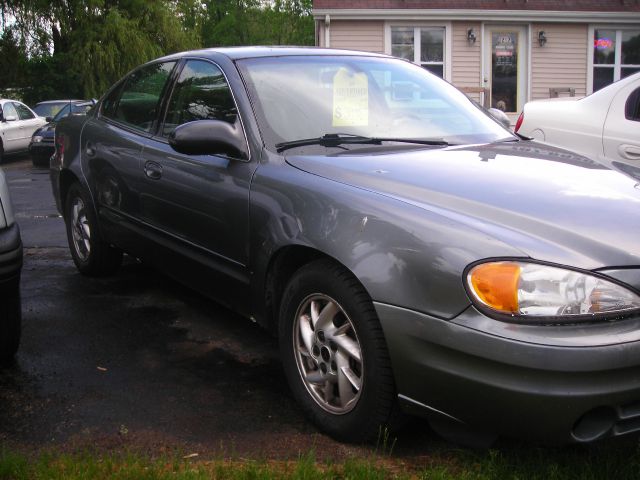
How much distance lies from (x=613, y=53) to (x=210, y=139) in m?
16.9

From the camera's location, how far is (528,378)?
92.5 inches

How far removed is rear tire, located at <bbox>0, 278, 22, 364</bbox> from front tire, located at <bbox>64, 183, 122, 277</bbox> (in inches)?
59.9

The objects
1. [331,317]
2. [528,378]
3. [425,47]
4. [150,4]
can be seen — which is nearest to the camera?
[528,378]

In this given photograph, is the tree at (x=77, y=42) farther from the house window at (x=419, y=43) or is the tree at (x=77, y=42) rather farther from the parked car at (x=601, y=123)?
the parked car at (x=601, y=123)

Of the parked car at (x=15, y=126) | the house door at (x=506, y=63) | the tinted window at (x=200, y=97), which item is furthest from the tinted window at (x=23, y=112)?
the tinted window at (x=200, y=97)

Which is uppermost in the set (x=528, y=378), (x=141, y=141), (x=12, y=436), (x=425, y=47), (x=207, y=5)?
(x=207, y=5)

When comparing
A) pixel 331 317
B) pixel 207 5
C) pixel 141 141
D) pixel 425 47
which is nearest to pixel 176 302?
pixel 141 141

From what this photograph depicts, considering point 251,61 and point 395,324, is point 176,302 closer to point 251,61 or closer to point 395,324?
point 251,61

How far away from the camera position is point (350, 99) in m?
3.87

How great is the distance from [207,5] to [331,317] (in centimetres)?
5341

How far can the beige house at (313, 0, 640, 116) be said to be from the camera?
17031mm

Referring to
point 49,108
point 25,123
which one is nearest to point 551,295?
point 25,123

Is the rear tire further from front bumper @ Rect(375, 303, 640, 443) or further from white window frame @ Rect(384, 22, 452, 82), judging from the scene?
white window frame @ Rect(384, 22, 452, 82)

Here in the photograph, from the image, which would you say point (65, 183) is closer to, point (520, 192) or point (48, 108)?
point (520, 192)
